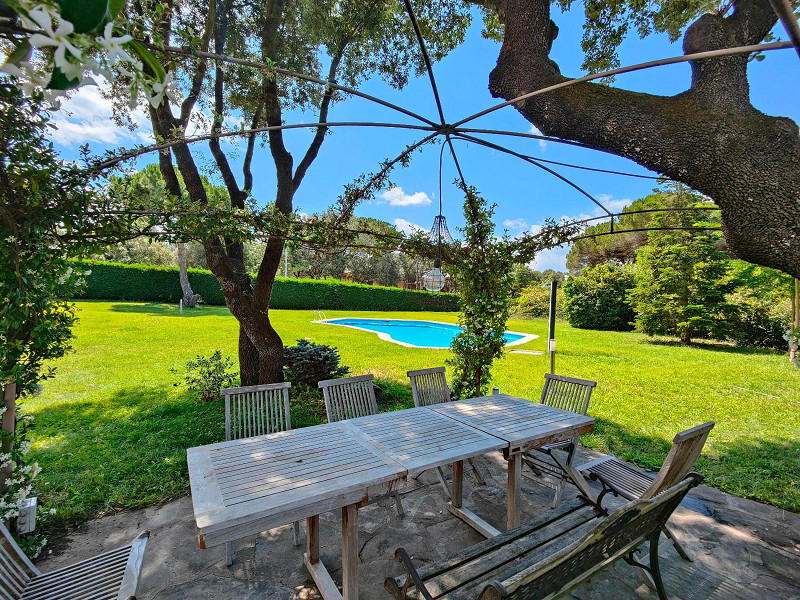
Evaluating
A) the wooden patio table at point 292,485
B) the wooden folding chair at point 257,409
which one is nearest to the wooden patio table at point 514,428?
the wooden patio table at point 292,485

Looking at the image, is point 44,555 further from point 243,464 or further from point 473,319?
point 473,319

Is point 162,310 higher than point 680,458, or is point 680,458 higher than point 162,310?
point 680,458

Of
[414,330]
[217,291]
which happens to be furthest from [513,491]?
[217,291]

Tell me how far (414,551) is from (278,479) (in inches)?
48.3

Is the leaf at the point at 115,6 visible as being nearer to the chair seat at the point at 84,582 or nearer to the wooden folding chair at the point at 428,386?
the chair seat at the point at 84,582

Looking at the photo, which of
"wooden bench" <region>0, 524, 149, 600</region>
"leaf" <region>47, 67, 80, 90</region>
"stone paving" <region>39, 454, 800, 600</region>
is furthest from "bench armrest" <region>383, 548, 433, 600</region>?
"leaf" <region>47, 67, 80, 90</region>

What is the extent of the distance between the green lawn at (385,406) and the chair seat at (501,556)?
2425mm

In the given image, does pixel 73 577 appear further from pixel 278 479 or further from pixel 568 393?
pixel 568 393

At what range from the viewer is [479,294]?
4.75 m

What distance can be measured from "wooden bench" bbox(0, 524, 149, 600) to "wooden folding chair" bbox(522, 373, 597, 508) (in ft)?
8.72

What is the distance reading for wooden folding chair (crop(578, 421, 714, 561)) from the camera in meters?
2.13

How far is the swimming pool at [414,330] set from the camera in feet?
42.3

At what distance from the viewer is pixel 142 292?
16.7 meters

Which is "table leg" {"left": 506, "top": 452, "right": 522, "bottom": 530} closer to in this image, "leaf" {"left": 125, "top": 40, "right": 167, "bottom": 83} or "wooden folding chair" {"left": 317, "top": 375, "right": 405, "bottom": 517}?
"wooden folding chair" {"left": 317, "top": 375, "right": 405, "bottom": 517}
